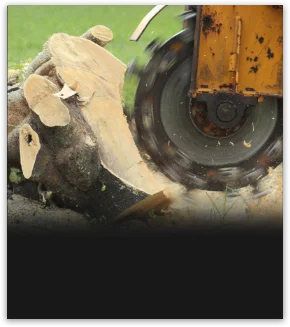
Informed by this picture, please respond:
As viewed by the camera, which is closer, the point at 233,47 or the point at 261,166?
the point at 233,47

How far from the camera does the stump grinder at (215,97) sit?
158 inches

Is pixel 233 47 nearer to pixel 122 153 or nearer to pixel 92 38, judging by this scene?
pixel 122 153

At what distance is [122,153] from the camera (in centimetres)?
427

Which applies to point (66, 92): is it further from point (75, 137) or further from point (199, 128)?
point (199, 128)

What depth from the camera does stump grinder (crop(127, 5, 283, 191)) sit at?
13.2ft

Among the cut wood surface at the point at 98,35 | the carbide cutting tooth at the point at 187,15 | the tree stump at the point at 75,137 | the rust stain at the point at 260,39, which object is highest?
the cut wood surface at the point at 98,35

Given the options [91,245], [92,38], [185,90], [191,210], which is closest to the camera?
[91,245]

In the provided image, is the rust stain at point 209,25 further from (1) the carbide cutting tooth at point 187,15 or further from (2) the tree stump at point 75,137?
(2) the tree stump at point 75,137

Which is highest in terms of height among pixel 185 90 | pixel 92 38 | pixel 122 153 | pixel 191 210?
pixel 92 38

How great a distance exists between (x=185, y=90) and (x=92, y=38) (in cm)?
118

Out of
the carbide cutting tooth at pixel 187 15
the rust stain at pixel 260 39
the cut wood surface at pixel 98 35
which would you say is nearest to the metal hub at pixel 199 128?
the carbide cutting tooth at pixel 187 15

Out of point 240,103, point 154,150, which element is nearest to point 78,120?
point 154,150

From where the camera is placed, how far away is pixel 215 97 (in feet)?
13.5

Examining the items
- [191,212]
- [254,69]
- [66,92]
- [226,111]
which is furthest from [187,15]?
[191,212]
